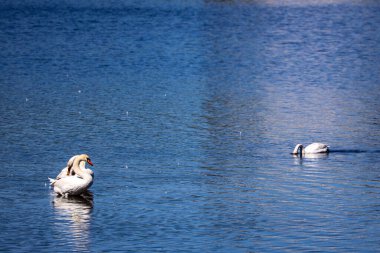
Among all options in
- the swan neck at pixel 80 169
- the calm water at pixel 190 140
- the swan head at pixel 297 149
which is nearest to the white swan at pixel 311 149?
the swan head at pixel 297 149

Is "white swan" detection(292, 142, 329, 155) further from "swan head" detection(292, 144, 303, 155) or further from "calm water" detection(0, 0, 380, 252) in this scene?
"calm water" detection(0, 0, 380, 252)

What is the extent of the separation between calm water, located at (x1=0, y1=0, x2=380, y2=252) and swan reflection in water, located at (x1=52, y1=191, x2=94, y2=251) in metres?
0.04

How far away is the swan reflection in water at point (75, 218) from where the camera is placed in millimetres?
19188

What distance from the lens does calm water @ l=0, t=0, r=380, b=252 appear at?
20031 millimetres

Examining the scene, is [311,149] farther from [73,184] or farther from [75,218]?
[75,218]

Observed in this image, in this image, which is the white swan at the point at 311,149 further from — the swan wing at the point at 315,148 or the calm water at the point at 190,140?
the calm water at the point at 190,140

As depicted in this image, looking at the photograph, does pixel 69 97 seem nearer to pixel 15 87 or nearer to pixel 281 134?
pixel 15 87

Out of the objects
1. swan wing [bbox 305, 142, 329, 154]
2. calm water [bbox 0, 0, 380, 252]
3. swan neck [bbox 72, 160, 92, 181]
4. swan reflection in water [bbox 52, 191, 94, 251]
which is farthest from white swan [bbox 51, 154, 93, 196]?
swan wing [bbox 305, 142, 329, 154]

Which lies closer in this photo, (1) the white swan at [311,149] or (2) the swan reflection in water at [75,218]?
(2) the swan reflection in water at [75,218]

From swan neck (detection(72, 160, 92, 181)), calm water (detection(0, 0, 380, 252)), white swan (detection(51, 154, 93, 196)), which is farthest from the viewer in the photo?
swan neck (detection(72, 160, 92, 181))

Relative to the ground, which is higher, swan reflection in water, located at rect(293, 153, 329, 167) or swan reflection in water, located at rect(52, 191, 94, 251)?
swan reflection in water, located at rect(293, 153, 329, 167)

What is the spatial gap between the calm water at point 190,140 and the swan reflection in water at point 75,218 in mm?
42

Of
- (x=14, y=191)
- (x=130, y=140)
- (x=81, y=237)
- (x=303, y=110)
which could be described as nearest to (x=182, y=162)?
(x=130, y=140)

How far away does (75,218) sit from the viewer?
2089 cm
